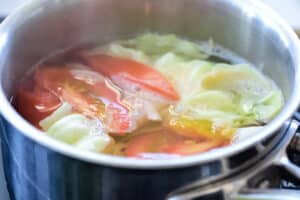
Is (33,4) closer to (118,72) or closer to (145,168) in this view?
(118,72)

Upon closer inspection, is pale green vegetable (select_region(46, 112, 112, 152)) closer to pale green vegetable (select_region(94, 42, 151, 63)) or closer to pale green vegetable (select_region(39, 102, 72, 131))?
pale green vegetable (select_region(39, 102, 72, 131))

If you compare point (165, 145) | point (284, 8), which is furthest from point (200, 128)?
point (284, 8)

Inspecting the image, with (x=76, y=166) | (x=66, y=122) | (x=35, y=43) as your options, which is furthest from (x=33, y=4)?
(x=76, y=166)

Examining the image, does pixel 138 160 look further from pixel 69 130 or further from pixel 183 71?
pixel 183 71

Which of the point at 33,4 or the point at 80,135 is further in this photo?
the point at 33,4

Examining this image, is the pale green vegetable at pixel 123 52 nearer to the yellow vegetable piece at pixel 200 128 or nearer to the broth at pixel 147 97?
the broth at pixel 147 97

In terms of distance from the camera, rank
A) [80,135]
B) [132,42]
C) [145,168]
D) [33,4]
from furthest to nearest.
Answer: [132,42] < [33,4] < [80,135] < [145,168]

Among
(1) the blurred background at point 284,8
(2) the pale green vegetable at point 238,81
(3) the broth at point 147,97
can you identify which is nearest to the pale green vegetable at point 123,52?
(3) the broth at point 147,97
